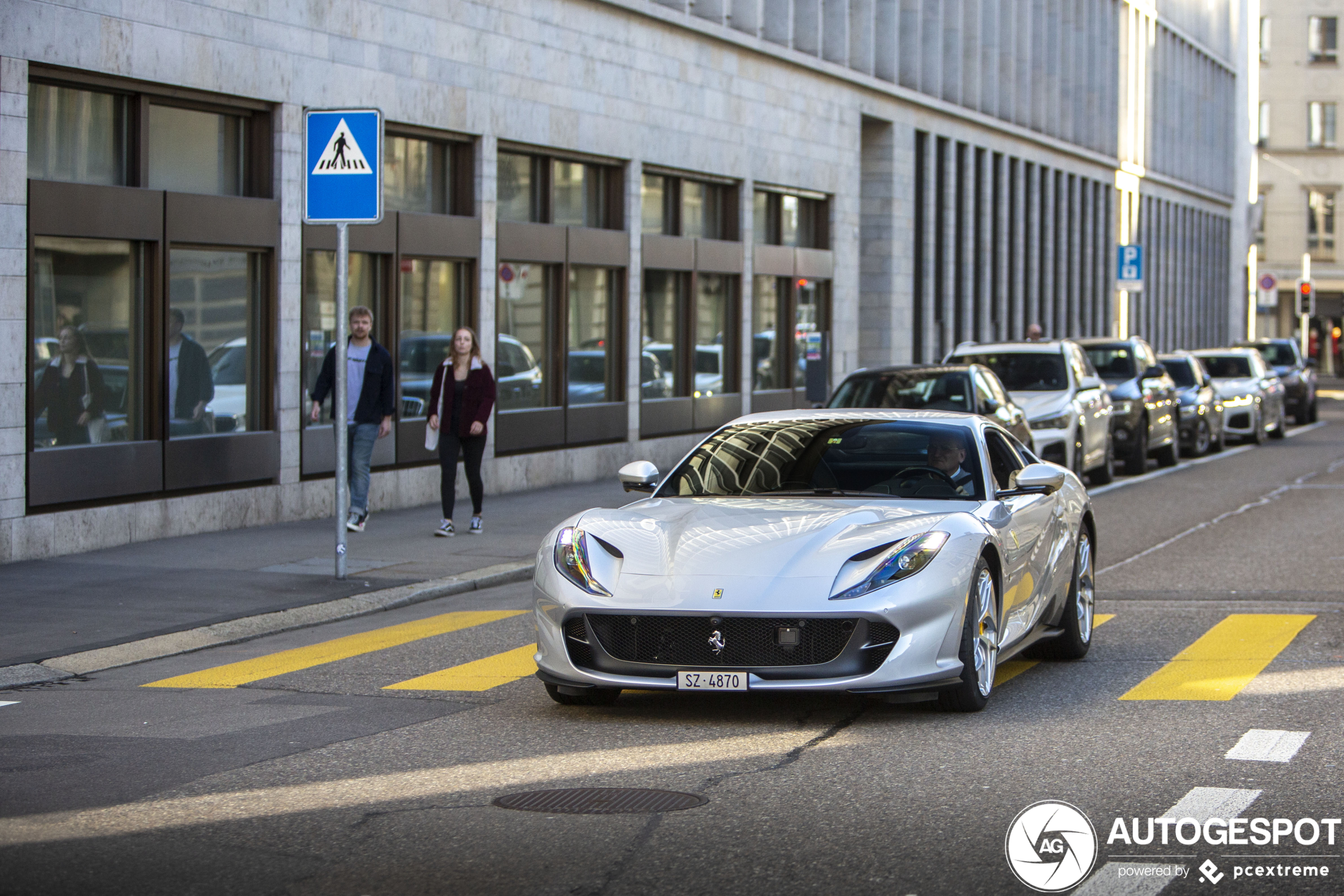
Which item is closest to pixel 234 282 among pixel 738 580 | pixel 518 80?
pixel 518 80

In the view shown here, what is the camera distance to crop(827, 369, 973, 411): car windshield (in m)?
18.3

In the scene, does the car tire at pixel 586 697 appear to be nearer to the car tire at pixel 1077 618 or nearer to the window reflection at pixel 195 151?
the car tire at pixel 1077 618

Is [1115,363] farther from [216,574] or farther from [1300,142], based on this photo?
[1300,142]

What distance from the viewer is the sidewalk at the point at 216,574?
433 inches

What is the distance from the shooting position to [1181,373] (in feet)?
99.5

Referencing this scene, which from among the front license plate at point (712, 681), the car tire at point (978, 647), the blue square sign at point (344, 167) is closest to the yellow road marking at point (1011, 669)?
the car tire at point (978, 647)

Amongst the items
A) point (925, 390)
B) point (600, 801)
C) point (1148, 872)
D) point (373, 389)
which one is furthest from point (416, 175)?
point (1148, 872)

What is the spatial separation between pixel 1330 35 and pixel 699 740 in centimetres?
8536

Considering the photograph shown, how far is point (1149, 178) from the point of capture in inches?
2304

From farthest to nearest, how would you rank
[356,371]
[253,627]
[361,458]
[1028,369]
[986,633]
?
[1028,369]
[356,371]
[361,458]
[253,627]
[986,633]

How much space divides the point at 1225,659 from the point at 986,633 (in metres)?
2.24

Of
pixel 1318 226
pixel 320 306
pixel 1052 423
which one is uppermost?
pixel 1318 226

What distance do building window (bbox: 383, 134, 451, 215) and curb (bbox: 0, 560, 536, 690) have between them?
639cm

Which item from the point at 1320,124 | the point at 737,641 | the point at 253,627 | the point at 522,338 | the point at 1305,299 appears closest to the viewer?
the point at 737,641
